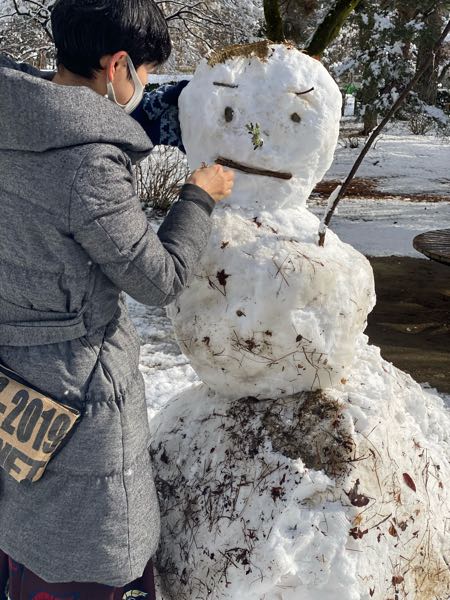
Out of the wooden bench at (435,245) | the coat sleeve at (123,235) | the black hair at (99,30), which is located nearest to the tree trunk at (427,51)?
the wooden bench at (435,245)

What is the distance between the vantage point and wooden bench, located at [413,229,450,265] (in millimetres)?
4578

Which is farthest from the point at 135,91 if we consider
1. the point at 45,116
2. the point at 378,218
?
the point at 378,218

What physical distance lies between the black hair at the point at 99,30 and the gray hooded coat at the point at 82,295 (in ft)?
0.31

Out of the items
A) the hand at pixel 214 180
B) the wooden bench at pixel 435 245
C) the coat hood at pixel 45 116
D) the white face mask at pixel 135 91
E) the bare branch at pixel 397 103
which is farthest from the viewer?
the wooden bench at pixel 435 245

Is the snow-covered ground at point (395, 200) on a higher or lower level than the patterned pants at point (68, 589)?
lower

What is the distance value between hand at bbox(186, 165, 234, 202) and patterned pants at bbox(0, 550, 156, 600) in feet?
2.88

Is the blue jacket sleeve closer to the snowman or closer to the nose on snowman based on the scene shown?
the snowman

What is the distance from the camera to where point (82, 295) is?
1.31m

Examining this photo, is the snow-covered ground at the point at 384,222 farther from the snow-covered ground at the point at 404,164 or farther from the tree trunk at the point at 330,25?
the tree trunk at the point at 330,25

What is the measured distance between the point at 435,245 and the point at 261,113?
3.55 metres

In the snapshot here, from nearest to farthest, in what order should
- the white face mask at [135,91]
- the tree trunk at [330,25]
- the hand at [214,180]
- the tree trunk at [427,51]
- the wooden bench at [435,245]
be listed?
the white face mask at [135,91] → the hand at [214,180] → the wooden bench at [435,245] → the tree trunk at [330,25] → the tree trunk at [427,51]

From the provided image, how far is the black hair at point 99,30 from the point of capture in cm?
124

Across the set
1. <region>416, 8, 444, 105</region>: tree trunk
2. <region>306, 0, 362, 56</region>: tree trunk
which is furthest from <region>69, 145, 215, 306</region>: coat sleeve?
<region>416, 8, 444, 105</region>: tree trunk

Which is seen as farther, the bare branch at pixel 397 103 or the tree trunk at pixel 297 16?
the tree trunk at pixel 297 16
